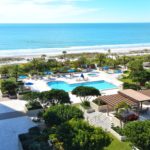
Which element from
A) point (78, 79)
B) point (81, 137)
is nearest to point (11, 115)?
point (81, 137)

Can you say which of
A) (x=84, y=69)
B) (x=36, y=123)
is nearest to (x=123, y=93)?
(x=36, y=123)

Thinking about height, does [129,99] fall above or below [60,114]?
below

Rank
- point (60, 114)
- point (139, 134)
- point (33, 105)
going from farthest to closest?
1. point (33, 105)
2. point (60, 114)
3. point (139, 134)

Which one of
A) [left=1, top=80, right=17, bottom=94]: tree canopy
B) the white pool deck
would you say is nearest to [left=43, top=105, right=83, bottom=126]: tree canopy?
[left=1, top=80, right=17, bottom=94]: tree canopy

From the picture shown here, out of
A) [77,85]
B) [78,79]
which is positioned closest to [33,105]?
[77,85]

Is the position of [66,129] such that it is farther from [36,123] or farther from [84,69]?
[84,69]

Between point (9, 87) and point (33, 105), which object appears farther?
point (9, 87)

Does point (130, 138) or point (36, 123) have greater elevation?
point (130, 138)

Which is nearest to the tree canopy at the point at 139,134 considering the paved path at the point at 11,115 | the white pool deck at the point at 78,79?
the paved path at the point at 11,115

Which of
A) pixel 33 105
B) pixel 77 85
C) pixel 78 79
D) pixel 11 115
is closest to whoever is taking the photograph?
pixel 11 115

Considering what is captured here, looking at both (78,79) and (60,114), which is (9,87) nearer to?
(78,79)

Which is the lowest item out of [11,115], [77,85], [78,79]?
[11,115]
